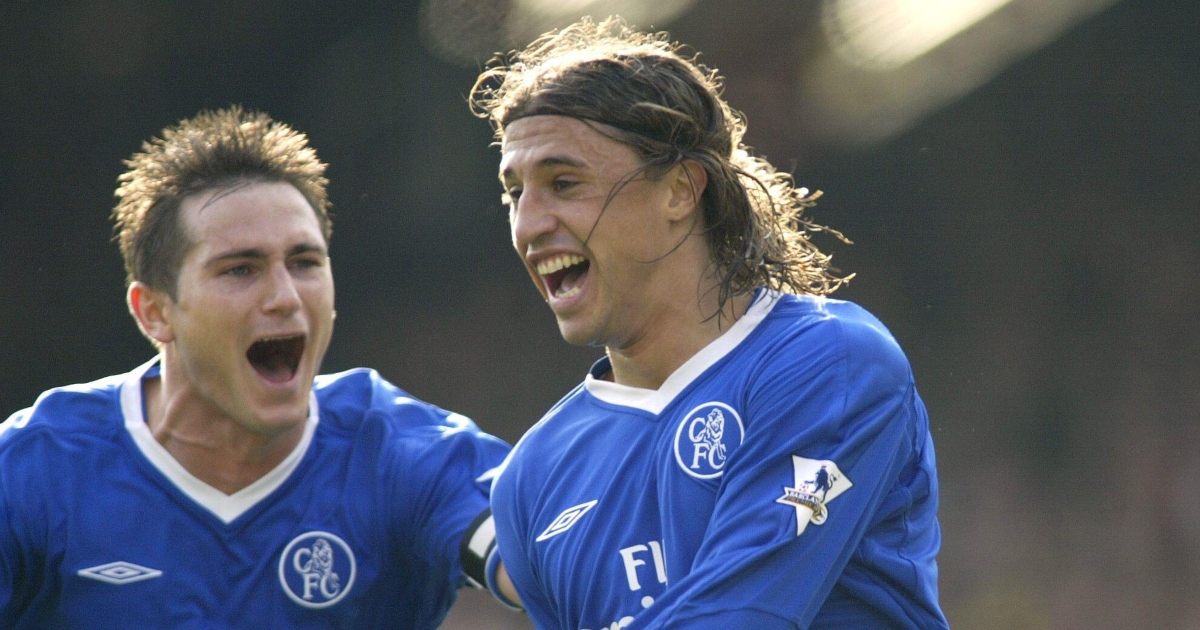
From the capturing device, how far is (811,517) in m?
2.28

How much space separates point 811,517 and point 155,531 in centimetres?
183

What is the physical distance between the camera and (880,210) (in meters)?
6.05

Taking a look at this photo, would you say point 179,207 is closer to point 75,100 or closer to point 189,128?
point 189,128

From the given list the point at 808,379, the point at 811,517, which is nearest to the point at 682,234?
the point at 808,379

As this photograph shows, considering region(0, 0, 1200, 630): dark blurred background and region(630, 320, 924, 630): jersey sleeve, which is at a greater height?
region(0, 0, 1200, 630): dark blurred background

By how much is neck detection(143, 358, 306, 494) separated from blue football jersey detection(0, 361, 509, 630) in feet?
0.11

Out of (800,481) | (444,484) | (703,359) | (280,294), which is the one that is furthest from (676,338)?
(280,294)

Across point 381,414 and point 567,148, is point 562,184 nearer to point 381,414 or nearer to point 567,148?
point 567,148

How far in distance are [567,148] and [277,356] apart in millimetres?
1355

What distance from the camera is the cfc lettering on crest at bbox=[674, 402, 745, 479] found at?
2.46m

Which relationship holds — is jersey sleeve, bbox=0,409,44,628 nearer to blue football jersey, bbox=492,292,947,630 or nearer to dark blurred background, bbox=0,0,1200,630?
blue football jersey, bbox=492,292,947,630

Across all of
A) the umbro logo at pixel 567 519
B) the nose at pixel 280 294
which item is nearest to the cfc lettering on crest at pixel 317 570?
the nose at pixel 280 294

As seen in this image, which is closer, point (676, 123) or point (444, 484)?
point (676, 123)

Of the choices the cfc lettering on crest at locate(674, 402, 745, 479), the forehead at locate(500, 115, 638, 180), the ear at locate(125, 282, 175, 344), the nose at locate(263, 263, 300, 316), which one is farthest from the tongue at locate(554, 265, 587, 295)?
the ear at locate(125, 282, 175, 344)
